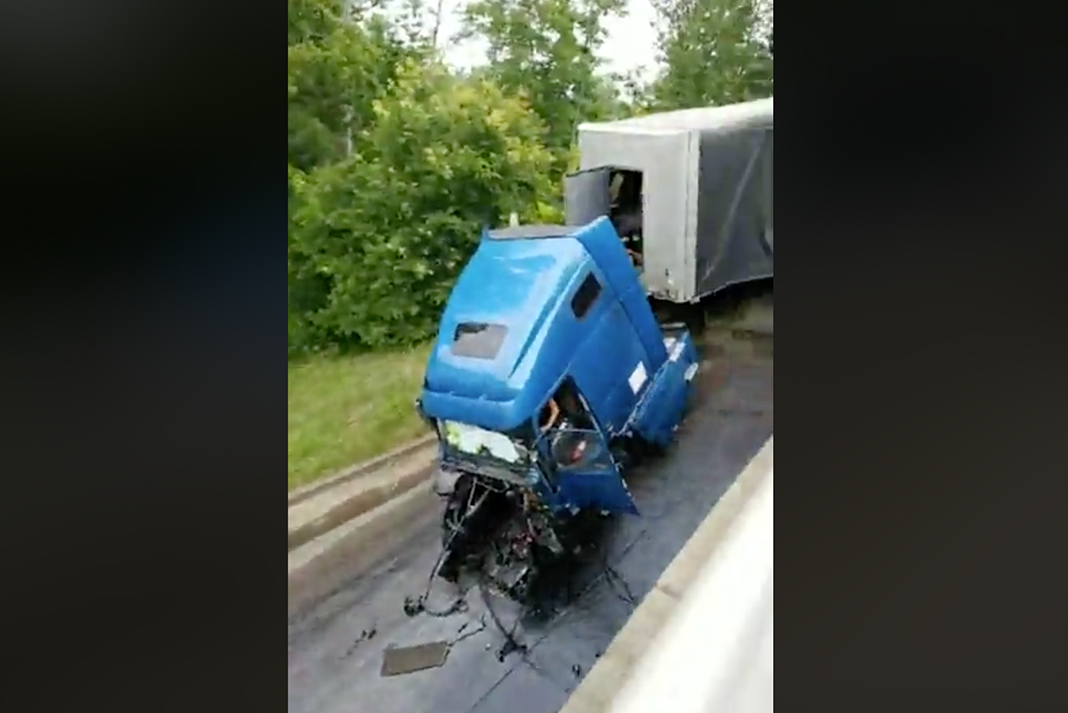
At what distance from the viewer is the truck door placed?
8.27ft

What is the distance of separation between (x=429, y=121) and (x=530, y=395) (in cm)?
65

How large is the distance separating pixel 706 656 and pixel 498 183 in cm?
121

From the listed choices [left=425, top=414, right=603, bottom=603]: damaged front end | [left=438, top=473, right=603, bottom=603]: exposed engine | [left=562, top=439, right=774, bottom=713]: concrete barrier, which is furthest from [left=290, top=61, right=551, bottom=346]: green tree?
[left=562, top=439, right=774, bottom=713]: concrete barrier

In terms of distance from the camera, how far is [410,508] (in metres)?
2.39

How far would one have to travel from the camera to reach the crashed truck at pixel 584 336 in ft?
7.95

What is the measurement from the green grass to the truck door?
477 millimetres

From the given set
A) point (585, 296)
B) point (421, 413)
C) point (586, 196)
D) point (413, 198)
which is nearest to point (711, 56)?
point (586, 196)

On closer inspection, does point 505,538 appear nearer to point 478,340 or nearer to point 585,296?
point 478,340

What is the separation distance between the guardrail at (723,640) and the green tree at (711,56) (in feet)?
3.02
